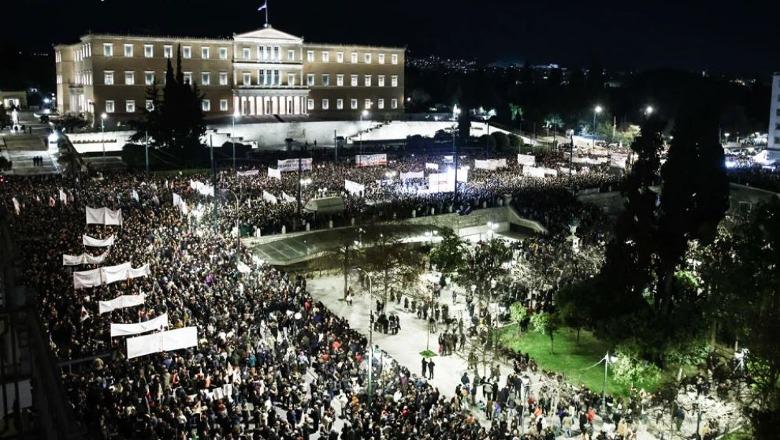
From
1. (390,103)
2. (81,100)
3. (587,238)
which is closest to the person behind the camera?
(587,238)

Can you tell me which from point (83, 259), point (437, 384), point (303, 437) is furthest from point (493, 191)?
point (303, 437)

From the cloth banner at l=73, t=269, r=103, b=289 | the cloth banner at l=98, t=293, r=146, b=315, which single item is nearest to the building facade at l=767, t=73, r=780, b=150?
the cloth banner at l=73, t=269, r=103, b=289

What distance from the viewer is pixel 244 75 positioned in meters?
75.1

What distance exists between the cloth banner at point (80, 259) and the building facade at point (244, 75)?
A: 147 feet

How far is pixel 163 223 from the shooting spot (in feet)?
99.3

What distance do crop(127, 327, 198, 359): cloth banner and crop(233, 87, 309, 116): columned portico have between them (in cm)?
5976

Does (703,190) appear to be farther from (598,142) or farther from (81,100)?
(81,100)

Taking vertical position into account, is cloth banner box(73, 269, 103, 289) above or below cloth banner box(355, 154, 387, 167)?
below

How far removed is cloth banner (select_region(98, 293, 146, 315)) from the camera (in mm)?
19625

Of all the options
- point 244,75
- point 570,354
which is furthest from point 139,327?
point 244,75

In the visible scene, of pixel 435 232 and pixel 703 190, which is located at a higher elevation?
pixel 703 190

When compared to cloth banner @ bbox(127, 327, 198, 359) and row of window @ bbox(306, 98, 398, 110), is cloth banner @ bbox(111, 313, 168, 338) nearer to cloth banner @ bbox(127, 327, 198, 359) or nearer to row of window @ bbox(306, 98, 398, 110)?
cloth banner @ bbox(127, 327, 198, 359)

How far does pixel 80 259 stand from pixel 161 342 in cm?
728

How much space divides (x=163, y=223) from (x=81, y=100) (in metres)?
49.2
